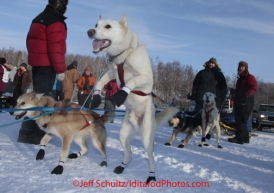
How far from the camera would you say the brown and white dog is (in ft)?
11.9

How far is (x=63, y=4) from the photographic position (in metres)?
4.19

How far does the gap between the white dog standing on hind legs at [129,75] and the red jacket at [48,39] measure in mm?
1031

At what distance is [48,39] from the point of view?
3.95m

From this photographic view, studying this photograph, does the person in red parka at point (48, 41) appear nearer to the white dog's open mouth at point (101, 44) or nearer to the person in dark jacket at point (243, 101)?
the white dog's open mouth at point (101, 44)

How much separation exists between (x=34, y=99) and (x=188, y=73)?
179 feet

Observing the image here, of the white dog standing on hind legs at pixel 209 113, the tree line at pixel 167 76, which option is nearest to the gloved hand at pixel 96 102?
the white dog standing on hind legs at pixel 209 113

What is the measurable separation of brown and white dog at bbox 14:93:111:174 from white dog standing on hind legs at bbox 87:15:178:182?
2.36 feet

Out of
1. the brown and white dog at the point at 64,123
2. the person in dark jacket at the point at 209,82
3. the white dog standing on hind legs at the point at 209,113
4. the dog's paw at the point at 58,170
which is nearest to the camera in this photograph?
the dog's paw at the point at 58,170

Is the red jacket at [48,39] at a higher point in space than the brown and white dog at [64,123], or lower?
higher

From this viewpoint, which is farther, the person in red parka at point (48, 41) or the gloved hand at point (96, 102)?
the person in red parka at point (48, 41)

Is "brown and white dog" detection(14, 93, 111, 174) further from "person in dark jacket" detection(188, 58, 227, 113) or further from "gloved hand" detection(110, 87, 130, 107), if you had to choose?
"person in dark jacket" detection(188, 58, 227, 113)

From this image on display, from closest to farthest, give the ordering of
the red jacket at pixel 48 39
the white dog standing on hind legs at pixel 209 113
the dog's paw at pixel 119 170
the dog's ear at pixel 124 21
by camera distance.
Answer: the dog's ear at pixel 124 21 < the dog's paw at pixel 119 170 < the red jacket at pixel 48 39 < the white dog standing on hind legs at pixel 209 113

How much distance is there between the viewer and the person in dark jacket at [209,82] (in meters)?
6.91

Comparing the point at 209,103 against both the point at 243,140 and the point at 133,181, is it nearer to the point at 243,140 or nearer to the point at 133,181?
the point at 243,140
